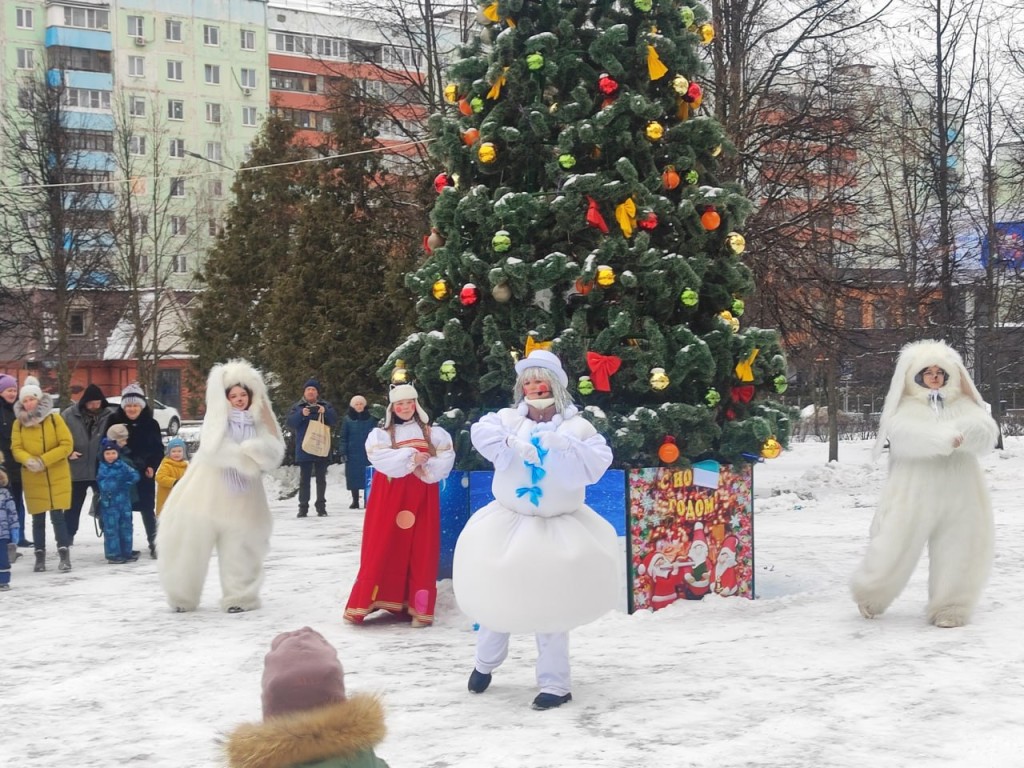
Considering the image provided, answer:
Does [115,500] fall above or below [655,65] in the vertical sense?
below

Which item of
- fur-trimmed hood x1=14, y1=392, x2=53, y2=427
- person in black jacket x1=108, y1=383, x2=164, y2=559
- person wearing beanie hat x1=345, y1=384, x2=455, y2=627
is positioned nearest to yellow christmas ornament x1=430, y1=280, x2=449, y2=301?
person wearing beanie hat x1=345, y1=384, x2=455, y2=627

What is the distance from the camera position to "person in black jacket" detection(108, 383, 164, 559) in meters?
13.8

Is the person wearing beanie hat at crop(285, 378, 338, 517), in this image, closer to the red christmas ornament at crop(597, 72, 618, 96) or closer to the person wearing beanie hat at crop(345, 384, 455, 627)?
the person wearing beanie hat at crop(345, 384, 455, 627)

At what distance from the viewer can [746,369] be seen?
31.9 ft

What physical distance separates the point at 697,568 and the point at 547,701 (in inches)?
121

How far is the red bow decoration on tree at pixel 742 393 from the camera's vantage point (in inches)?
390

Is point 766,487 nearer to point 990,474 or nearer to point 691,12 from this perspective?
point 990,474

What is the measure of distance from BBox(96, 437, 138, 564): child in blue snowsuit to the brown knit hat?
10.6 m

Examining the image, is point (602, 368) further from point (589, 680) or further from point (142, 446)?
point (142, 446)

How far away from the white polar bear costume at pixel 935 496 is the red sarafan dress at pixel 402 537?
2.99 m

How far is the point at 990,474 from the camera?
21328mm

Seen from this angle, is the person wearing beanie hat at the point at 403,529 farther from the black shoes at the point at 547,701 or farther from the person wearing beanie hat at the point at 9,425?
the person wearing beanie hat at the point at 9,425

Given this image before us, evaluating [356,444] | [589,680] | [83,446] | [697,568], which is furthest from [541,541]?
[356,444]

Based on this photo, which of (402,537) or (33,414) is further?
(33,414)
